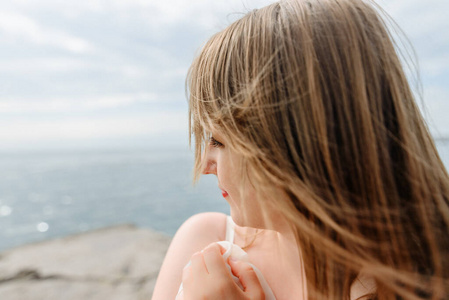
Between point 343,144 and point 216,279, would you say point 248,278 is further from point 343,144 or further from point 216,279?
point 343,144

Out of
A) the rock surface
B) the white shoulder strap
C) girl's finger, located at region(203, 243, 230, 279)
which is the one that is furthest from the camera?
the rock surface

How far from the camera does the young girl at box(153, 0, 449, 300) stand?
62 cm

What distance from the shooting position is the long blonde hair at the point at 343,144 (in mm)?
617

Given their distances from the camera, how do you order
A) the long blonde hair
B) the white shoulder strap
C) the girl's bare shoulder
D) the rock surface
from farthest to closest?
the rock surface
the white shoulder strap
the girl's bare shoulder
the long blonde hair

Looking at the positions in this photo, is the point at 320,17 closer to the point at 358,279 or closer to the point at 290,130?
the point at 290,130

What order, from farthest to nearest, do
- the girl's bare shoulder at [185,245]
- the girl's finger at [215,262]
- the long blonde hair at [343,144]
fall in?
the girl's bare shoulder at [185,245] → the girl's finger at [215,262] → the long blonde hair at [343,144]

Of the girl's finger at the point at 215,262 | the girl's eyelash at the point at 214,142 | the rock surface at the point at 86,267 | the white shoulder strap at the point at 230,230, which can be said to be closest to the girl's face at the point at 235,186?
the girl's eyelash at the point at 214,142

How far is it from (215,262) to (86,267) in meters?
1.97

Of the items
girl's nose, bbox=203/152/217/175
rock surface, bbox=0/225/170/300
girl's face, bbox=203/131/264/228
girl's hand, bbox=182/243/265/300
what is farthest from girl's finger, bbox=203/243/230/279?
rock surface, bbox=0/225/170/300

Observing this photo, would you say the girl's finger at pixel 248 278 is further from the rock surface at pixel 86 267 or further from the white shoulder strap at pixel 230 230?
the rock surface at pixel 86 267

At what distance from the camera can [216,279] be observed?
71 centimetres

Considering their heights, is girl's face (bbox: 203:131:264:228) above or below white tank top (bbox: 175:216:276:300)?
above

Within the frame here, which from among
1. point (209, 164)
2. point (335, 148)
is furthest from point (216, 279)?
point (335, 148)

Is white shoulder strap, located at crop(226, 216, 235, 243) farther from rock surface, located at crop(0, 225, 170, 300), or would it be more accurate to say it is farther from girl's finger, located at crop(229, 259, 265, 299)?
rock surface, located at crop(0, 225, 170, 300)
